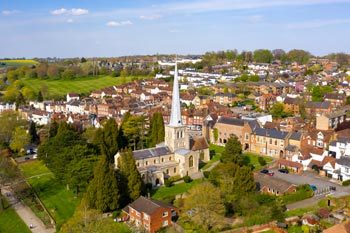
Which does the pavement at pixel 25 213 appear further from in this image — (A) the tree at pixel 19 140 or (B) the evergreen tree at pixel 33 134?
(B) the evergreen tree at pixel 33 134

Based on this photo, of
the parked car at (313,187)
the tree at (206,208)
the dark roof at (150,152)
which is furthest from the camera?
the dark roof at (150,152)

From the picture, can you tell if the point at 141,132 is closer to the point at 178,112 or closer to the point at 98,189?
the point at 178,112

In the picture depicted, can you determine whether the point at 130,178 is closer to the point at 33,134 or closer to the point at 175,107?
the point at 175,107

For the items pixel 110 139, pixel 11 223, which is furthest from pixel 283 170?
pixel 11 223

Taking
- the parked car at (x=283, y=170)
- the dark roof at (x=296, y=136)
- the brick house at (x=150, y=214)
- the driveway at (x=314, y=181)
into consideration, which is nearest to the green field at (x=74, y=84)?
the dark roof at (x=296, y=136)

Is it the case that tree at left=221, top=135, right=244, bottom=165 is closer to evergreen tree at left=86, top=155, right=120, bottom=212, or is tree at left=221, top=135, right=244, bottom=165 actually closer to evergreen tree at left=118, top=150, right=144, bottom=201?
evergreen tree at left=118, top=150, right=144, bottom=201

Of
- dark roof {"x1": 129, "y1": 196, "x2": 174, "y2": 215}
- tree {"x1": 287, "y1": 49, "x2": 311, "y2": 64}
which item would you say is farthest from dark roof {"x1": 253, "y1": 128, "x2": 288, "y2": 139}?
tree {"x1": 287, "y1": 49, "x2": 311, "y2": 64}
